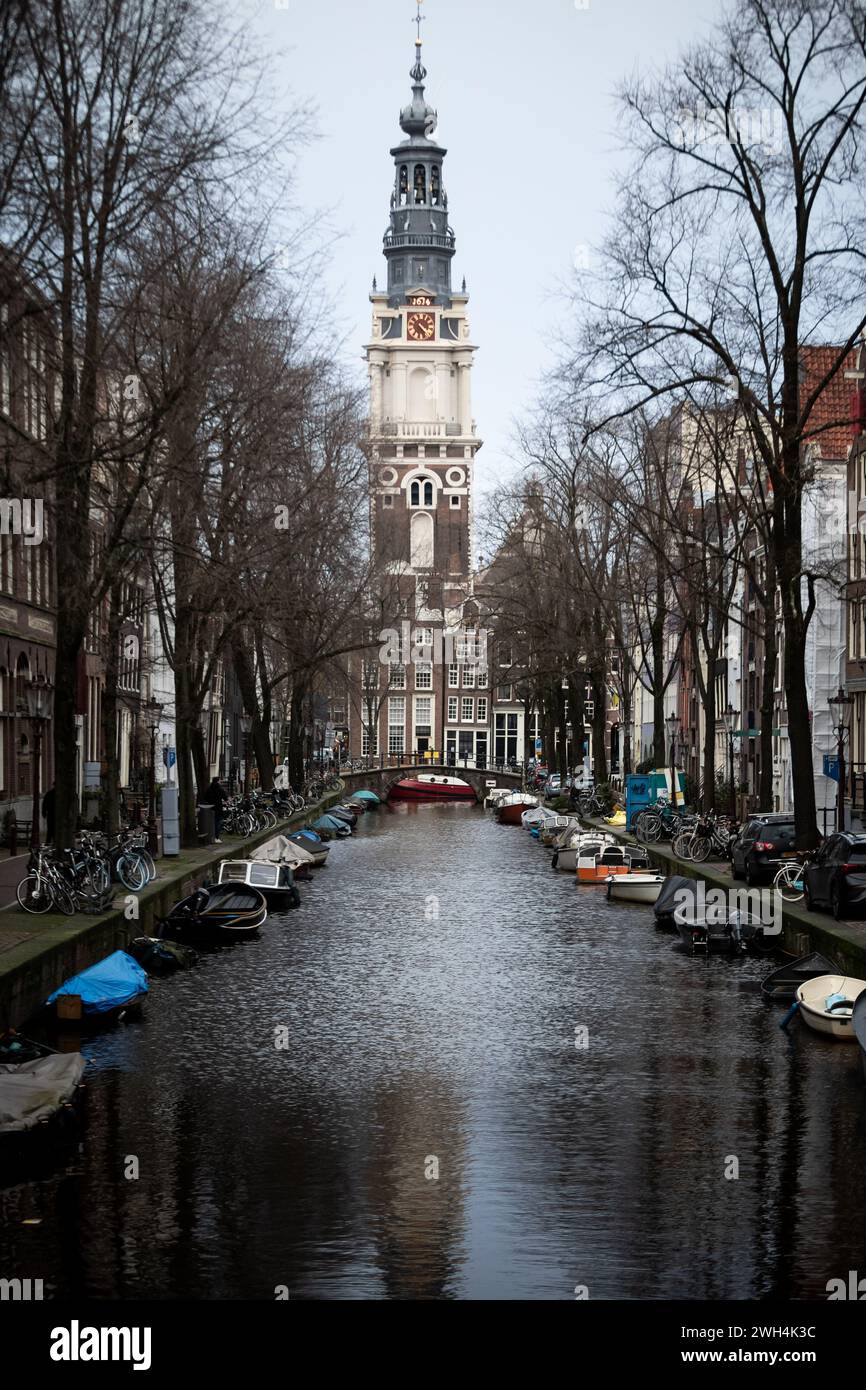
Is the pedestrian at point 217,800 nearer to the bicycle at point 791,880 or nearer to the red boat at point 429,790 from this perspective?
the bicycle at point 791,880

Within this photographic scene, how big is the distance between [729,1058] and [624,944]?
1341 centimetres

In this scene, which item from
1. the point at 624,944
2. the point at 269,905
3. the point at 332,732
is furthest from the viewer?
the point at 332,732

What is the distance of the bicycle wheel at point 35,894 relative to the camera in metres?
30.3

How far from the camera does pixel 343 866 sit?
60.4 m

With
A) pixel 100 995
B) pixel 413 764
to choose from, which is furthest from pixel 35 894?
pixel 413 764

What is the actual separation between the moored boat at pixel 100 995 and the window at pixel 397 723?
139220 mm

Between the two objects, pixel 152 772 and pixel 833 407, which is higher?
pixel 833 407

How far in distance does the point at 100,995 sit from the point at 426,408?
508 feet

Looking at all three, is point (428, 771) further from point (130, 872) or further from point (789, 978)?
point (789, 978)

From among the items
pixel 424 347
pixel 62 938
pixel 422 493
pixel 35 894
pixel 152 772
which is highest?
pixel 424 347

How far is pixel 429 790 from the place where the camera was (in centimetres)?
12781

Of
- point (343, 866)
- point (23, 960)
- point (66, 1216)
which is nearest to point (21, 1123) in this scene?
point (66, 1216)

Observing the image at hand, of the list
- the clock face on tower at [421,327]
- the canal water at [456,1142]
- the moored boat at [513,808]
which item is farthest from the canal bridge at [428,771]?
the canal water at [456,1142]

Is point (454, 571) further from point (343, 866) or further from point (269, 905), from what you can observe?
point (269, 905)
